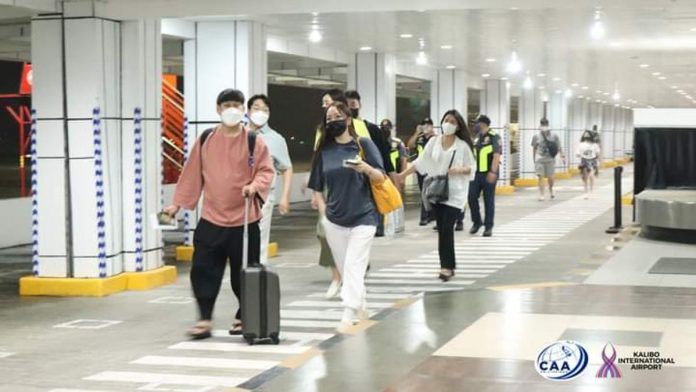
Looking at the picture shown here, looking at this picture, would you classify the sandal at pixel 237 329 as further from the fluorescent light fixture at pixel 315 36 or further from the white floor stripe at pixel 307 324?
the fluorescent light fixture at pixel 315 36

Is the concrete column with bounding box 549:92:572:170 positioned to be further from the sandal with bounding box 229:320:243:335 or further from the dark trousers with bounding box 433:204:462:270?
the sandal with bounding box 229:320:243:335

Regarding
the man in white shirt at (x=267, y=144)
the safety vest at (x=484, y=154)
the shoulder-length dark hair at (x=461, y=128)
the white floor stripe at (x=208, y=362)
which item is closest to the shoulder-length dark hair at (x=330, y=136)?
the man in white shirt at (x=267, y=144)

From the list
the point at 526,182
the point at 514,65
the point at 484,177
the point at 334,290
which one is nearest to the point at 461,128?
the point at 334,290

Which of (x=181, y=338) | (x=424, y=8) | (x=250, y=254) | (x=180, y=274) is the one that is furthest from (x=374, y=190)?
(x=180, y=274)

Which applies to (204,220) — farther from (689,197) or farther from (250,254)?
(689,197)

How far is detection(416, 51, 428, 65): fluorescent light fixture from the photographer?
24844mm

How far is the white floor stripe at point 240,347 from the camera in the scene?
8492 millimetres

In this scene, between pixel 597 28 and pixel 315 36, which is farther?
pixel 315 36

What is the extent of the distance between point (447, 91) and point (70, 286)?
2056 centimetres

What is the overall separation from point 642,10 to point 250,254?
923 cm

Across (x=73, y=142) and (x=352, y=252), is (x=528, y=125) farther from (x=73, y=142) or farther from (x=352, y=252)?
(x=352, y=252)

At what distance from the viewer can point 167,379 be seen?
24.7ft

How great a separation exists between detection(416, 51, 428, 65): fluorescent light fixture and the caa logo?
56.3 feet

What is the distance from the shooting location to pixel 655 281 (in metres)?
11.6
